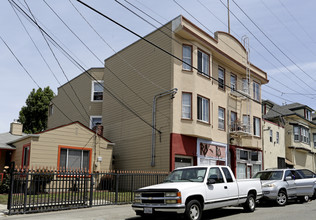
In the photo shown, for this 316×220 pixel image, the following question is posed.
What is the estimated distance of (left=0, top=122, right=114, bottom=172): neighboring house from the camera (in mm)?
18750

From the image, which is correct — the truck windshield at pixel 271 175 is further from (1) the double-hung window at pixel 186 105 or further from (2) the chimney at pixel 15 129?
(2) the chimney at pixel 15 129

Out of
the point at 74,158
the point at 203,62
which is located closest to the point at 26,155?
the point at 74,158

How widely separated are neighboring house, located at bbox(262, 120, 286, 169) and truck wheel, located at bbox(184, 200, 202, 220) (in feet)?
70.5

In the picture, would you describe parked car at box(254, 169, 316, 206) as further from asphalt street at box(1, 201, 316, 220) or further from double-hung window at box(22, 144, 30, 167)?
double-hung window at box(22, 144, 30, 167)

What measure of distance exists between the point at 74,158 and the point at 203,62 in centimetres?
1020

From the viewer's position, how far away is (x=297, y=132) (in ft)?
125

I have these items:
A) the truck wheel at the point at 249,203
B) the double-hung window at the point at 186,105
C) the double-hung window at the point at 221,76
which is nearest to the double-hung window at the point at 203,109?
the double-hung window at the point at 186,105

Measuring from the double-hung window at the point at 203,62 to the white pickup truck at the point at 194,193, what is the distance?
442 inches

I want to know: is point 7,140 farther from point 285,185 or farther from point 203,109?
point 285,185

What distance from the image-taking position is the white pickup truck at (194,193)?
9.50m

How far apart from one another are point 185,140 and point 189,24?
7187 millimetres

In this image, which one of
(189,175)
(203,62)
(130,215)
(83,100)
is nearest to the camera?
(189,175)

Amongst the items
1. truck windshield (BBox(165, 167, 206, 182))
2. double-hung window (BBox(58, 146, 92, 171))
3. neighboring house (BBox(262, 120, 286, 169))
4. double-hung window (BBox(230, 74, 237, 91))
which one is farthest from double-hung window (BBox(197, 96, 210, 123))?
truck windshield (BBox(165, 167, 206, 182))

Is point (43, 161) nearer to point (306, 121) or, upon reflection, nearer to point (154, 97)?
point (154, 97)
